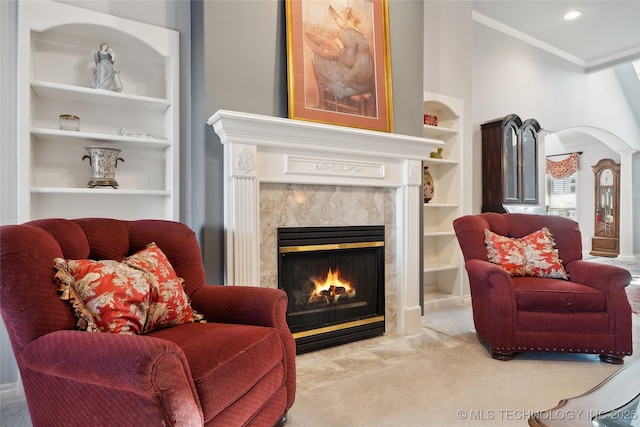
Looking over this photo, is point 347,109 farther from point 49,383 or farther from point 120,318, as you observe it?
point 49,383

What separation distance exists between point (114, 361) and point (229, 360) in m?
0.39

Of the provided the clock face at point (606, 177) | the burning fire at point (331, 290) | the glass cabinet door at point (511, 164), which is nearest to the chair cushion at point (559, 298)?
the burning fire at point (331, 290)

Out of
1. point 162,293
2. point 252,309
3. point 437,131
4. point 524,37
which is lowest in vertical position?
point 252,309

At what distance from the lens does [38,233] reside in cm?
146

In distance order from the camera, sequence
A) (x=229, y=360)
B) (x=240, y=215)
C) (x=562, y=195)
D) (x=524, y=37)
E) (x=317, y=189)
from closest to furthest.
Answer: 1. (x=229, y=360)
2. (x=240, y=215)
3. (x=317, y=189)
4. (x=524, y=37)
5. (x=562, y=195)

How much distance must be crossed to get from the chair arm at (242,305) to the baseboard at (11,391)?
3.93 feet

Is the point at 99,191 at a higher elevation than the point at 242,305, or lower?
higher

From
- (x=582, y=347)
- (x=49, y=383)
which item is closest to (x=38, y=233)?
(x=49, y=383)

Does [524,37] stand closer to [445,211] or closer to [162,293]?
[445,211]

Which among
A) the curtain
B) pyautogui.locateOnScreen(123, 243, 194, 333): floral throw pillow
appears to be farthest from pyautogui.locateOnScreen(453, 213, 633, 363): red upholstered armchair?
the curtain

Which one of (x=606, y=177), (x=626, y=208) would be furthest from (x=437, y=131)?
(x=606, y=177)

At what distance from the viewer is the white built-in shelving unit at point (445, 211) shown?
4066 millimetres

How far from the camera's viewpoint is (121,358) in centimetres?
111

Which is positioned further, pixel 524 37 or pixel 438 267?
pixel 524 37
